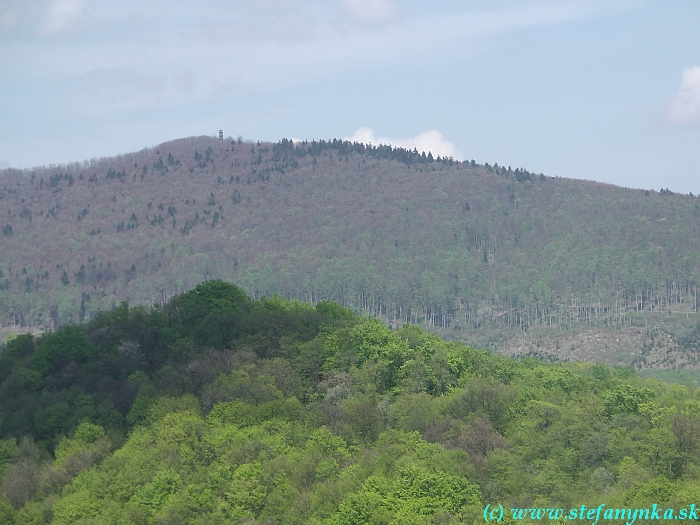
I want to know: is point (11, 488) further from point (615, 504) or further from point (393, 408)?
point (615, 504)

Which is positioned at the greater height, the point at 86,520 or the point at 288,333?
the point at 288,333

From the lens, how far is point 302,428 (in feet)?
292

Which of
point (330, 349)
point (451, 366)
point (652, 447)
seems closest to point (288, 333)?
point (330, 349)

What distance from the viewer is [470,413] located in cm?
9012

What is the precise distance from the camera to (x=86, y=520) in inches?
3022

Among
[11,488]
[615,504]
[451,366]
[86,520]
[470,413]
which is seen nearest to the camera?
[615,504]

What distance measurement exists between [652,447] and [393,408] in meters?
23.3

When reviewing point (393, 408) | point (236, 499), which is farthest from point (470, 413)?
point (236, 499)

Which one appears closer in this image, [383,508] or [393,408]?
[383,508]

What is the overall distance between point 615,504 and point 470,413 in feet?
76.1

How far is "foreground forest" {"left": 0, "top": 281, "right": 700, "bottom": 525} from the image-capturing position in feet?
247

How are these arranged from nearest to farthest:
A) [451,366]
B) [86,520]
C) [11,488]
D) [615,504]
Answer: [615,504]
[86,520]
[11,488]
[451,366]

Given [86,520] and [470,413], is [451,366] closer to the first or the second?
[470,413]

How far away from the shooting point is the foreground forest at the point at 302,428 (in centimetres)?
7531
